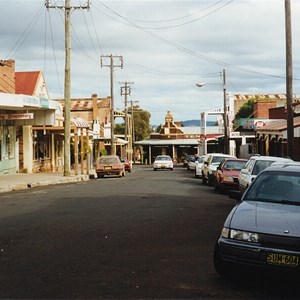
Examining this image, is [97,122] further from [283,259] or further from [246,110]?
[283,259]

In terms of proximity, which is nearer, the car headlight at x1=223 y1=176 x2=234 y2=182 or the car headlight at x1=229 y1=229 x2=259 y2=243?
the car headlight at x1=229 y1=229 x2=259 y2=243


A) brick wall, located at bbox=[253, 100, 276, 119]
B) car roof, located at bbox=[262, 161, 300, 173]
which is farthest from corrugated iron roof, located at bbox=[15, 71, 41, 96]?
car roof, located at bbox=[262, 161, 300, 173]

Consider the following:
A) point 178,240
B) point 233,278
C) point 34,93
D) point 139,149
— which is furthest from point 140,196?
point 139,149

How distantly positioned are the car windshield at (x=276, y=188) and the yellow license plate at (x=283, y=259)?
1538 millimetres

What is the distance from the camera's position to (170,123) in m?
90.1

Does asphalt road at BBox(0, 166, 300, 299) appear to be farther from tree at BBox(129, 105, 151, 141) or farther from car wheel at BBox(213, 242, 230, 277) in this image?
tree at BBox(129, 105, 151, 141)

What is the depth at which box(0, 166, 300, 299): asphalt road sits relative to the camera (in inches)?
262

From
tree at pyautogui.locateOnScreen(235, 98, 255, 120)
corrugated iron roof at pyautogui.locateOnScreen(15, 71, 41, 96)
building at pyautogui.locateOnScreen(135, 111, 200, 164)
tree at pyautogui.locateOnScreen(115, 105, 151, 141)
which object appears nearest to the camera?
corrugated iron roof at pyautogui.locateOnScreen(15, 71, 41, 96)

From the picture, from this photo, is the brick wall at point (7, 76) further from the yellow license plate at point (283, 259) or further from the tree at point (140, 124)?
the tree at point (140, 124)

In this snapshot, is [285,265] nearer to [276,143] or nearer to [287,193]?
[287,193]

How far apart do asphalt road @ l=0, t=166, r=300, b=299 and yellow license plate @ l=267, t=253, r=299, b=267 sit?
38cm

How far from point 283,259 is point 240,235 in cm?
60

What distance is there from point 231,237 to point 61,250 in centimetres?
341

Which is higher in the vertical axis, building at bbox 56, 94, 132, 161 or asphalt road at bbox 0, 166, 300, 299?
A: building at bbox 56, 94, 132, 161
